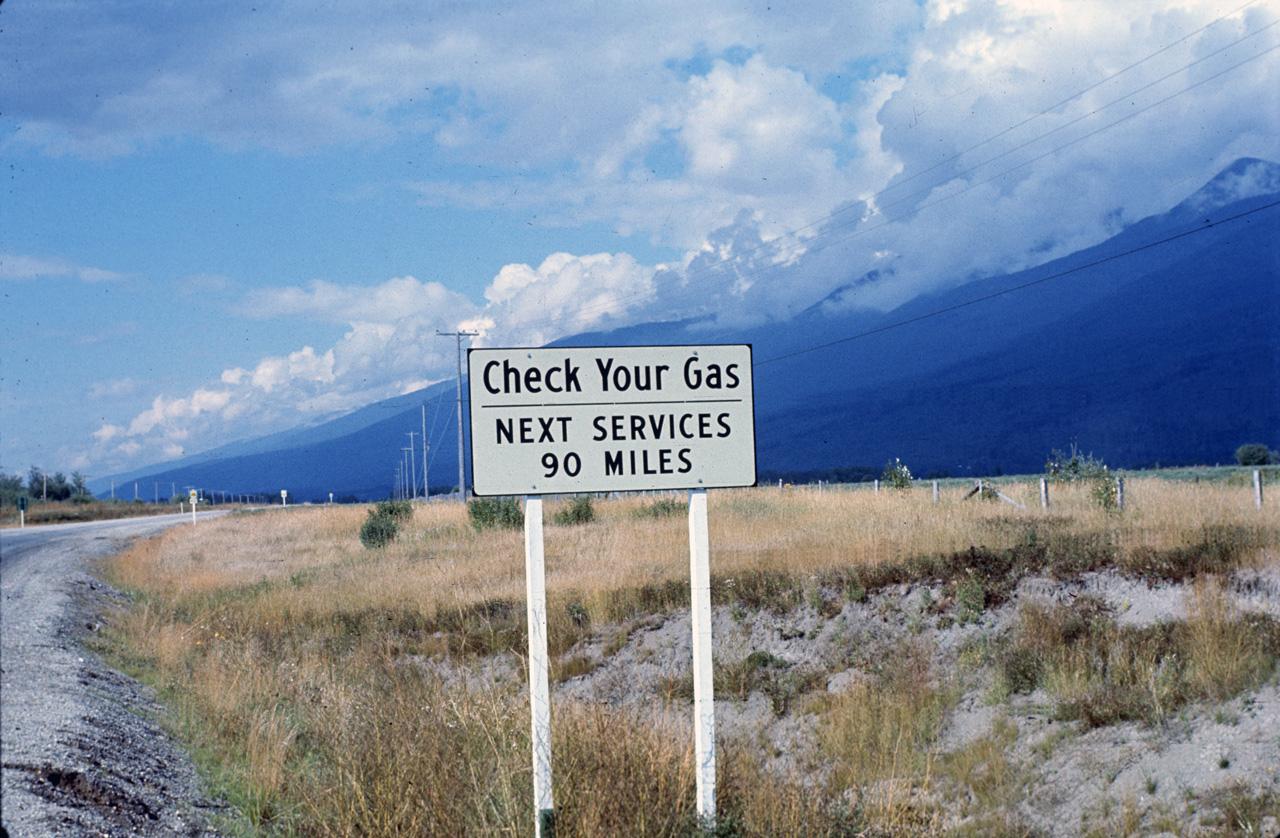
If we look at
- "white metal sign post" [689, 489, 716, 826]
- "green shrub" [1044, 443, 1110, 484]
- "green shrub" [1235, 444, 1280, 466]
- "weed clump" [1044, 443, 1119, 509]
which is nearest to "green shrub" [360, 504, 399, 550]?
"weed clump" [1044, 443, 1119, 509]

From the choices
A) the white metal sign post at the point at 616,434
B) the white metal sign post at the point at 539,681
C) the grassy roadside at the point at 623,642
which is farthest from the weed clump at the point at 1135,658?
the white metal sign post at the point at 539,681

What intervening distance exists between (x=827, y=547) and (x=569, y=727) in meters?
9.57

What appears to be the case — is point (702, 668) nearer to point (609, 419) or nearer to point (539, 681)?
point (539, 681)

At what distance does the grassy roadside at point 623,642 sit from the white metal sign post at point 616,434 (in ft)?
Result: 2.37

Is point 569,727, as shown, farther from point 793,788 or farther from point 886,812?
point 886,812

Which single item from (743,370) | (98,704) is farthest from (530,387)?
(98,704)

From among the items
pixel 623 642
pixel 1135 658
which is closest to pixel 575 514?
pixel 623 642

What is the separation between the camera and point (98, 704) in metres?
6.79

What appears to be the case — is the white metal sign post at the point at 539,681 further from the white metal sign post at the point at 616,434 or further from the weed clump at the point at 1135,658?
the weed clump at the point at 1135,658

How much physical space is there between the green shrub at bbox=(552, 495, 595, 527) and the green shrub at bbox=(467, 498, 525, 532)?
1273mm

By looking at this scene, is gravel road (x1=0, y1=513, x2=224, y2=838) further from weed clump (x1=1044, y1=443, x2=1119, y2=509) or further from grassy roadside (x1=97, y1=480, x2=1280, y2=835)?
weed clump (x1=1044, y1=443, x2=1119, y2=509)

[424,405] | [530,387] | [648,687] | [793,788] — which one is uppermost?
[424,405]

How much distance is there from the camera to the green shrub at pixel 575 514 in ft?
89.5

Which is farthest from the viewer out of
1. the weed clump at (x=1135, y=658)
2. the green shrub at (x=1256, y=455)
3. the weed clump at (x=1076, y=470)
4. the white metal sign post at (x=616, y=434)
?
the green shrub at (x=1256, y=455)
